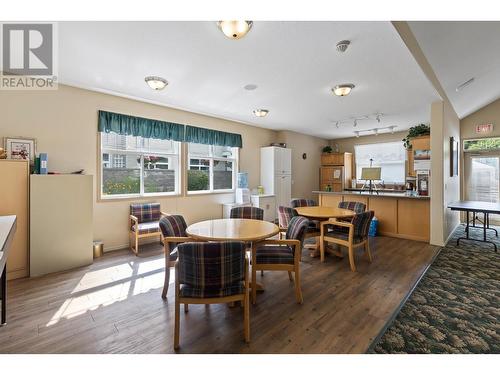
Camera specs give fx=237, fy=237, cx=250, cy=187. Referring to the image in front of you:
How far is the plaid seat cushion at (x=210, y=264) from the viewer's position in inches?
63.3

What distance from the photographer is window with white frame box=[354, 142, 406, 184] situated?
7191 mm

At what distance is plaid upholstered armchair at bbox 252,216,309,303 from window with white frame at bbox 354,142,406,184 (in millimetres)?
6219

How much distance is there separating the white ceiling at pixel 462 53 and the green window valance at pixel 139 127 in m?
3.89

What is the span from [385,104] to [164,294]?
15.9 feet

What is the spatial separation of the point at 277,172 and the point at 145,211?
339cm

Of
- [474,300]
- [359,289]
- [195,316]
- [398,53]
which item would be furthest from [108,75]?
[474,300]

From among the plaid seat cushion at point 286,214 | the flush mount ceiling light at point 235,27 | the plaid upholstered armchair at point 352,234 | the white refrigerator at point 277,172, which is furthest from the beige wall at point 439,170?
the flush mount ceiling light at point 235,27

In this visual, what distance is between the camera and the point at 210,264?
1.63m

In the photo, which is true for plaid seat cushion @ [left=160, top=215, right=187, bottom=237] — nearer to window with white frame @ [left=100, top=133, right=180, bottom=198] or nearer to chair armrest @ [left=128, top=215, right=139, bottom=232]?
chair armrest @ [left=128, top=215, right=139, bottom=232]

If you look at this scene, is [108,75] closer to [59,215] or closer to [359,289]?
[59,215]

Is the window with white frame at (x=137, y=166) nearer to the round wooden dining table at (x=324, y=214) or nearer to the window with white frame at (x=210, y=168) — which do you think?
the window with white frame at (x=210, y=168)

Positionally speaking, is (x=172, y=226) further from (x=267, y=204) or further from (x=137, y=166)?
(x=267, y=204)

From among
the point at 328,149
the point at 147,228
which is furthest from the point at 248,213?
the point at 328,149

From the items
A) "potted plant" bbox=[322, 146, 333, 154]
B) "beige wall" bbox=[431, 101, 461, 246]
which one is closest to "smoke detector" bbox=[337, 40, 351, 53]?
"beige wall" bbox=[431, 101, 461, 246]
